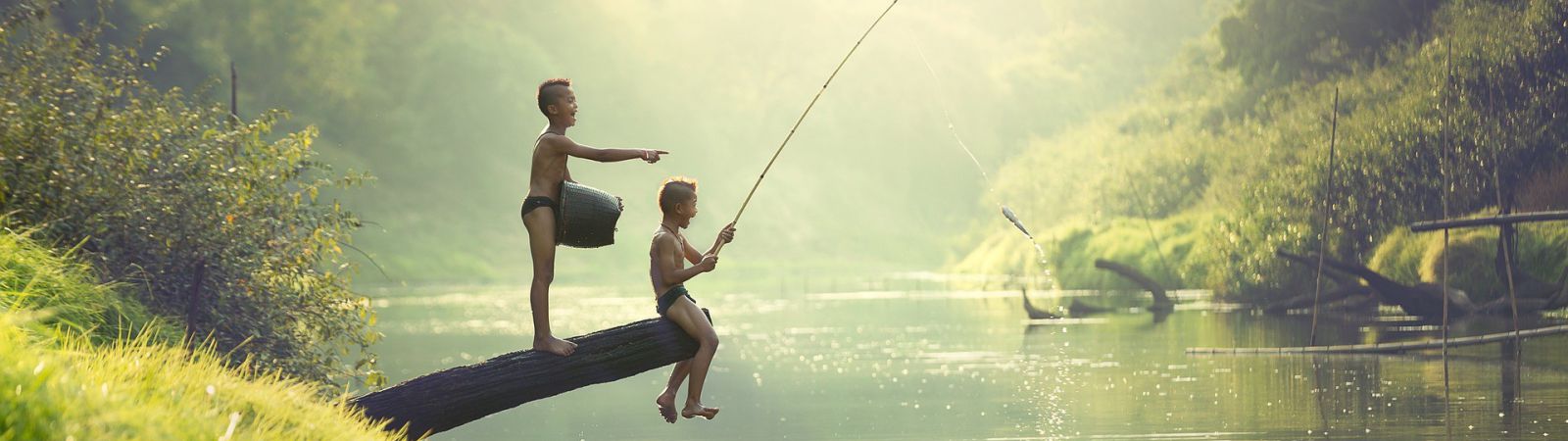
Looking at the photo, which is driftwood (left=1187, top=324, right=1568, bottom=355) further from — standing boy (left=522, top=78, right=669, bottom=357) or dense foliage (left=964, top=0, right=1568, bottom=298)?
standing boy (left=522, top=78, right=669, bottom=357)

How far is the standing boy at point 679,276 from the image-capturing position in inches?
405

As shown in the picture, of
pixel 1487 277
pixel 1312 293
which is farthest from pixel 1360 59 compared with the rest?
pixel 1487 277

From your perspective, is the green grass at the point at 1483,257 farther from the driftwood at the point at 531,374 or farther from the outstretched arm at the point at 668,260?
the outstretched arm at the point at 668,260

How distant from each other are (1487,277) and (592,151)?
35619mm

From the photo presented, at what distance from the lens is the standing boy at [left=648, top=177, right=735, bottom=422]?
10.3m

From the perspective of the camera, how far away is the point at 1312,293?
4622 cm

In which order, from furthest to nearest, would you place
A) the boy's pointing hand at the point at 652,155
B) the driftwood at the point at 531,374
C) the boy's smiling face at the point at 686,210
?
the driftwood at the point at 531,374 < the boy's smiling face at the point at 686,210 < the boy's pointing hand at the point at 652,155

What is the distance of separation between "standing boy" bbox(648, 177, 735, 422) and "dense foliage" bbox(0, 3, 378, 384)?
22.0 feet

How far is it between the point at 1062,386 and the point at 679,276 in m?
18.2

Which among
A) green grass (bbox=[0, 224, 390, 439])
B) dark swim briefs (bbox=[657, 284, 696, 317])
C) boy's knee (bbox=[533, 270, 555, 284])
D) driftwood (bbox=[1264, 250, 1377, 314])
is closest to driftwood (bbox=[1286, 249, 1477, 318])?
driftwood (bbox=[1264, 250, 1377, 314])

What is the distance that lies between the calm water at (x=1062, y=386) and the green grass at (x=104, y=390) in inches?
463

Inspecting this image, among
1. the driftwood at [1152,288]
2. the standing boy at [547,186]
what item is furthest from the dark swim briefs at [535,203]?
the driftwood at [1152,288]

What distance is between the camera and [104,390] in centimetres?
784

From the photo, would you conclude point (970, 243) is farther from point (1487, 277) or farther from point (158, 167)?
point (158, 167)
